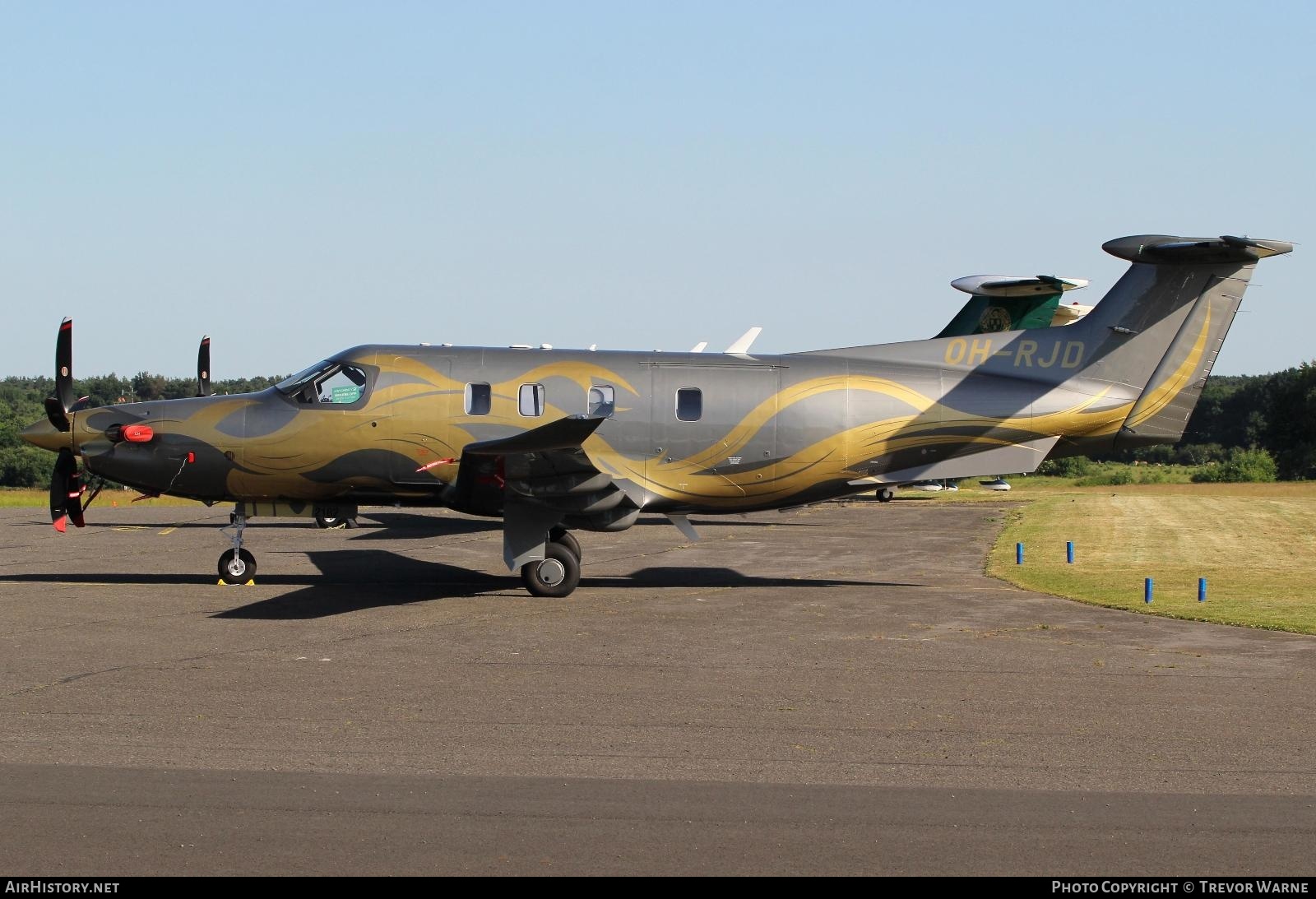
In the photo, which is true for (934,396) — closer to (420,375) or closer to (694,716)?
(420,375)

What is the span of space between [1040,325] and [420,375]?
18.9m

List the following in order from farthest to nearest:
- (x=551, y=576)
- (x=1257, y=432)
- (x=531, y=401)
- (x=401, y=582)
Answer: (x=1257, y=432), (x=401, y=582), (x=531, y=401), (x=551, y=576)

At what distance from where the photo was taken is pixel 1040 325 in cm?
3222

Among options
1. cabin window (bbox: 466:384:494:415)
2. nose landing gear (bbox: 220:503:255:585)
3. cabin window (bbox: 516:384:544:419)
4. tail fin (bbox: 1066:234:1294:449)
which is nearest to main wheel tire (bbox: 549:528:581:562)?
cabin window (bbox: 516:384:544:419)

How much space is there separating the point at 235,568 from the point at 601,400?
642 centimetres

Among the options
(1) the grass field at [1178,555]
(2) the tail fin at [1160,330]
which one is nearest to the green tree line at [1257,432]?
(1) the grass field at [1178,555]

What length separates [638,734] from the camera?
32.4ft

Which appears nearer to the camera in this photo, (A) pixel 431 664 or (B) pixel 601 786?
(B) pixel 601 786

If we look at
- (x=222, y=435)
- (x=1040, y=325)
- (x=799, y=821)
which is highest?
(x=1040, y=325)

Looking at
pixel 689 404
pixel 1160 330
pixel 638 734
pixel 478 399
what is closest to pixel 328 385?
pixel 478 399

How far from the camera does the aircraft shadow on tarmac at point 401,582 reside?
17141 millimetres

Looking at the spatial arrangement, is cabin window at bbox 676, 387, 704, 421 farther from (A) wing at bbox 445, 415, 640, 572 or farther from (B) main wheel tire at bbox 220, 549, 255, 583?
(B) main wheel tire at bbox 220, 549, 255, 583

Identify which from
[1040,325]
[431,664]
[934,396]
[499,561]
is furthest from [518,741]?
[1040,325]

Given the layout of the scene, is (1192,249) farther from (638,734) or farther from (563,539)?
(638,734)
